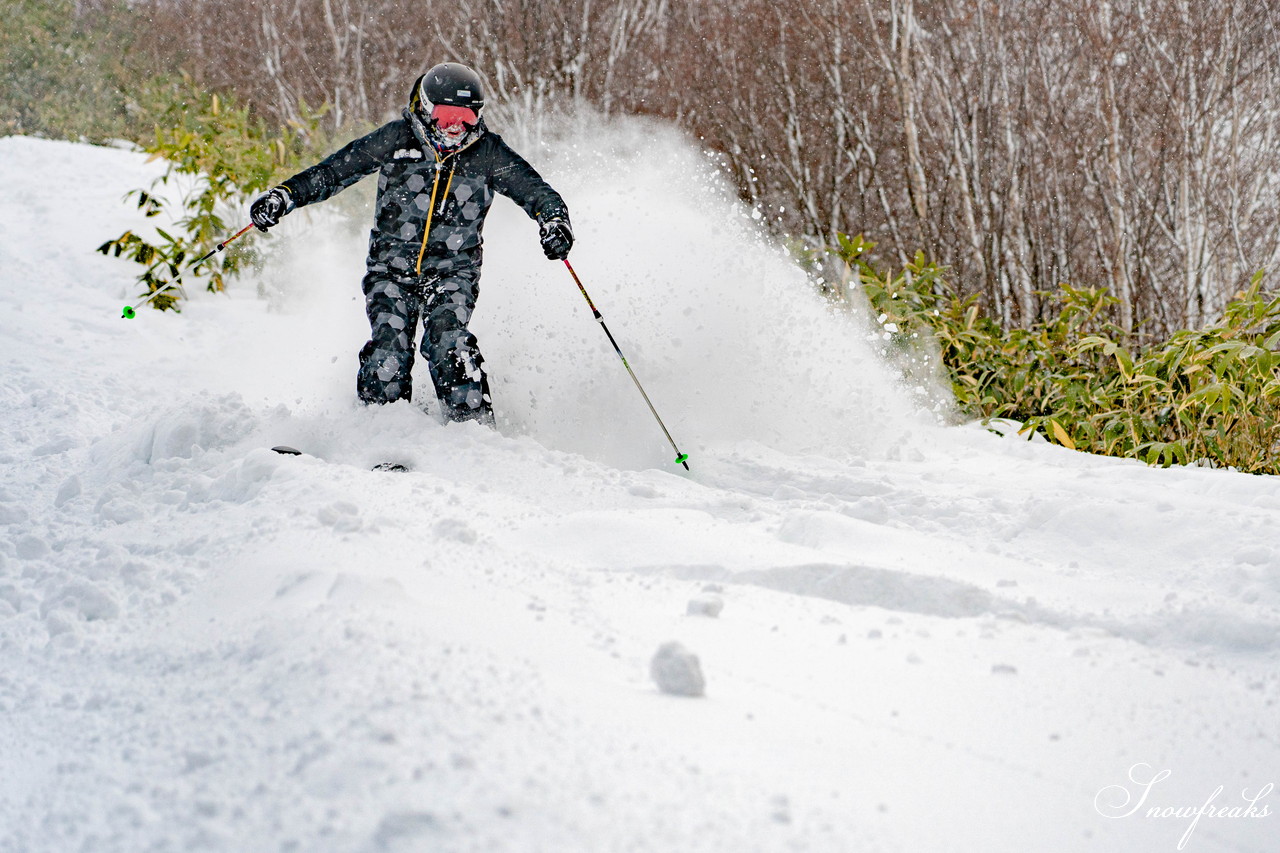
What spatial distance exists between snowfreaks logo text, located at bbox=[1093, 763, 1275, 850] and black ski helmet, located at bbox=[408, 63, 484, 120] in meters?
3.21

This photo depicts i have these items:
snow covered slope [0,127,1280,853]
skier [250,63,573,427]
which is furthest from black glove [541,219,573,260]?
snow covered slope [0,127,1280,853]

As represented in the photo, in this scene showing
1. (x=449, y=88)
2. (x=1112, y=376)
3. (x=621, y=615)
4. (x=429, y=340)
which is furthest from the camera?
(x=1112, y=376)

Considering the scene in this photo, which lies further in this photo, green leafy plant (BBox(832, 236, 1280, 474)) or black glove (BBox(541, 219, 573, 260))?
green leafy plant (BBox(832, 236, 1280, 474))

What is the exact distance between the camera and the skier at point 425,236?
403cm

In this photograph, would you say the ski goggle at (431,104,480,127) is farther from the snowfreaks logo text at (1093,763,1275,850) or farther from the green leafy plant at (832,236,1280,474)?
the snowfreaks logo text at (1093,763,1275,850)

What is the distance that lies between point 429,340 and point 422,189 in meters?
0.62

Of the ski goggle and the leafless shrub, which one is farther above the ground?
the leafless shrub

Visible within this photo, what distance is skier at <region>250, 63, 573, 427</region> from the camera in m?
4.03

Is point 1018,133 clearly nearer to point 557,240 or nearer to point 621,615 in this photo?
point 557,240

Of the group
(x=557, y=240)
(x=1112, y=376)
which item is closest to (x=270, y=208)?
(x=557, y=240)

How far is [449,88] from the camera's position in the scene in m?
3.84

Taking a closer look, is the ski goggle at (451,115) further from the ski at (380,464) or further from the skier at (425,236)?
the ski at (380,464)

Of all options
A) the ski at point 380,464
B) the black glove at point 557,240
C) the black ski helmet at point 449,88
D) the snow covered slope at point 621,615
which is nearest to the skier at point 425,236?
the black glove at point 557,240

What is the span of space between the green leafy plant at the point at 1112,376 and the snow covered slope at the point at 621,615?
1.56 ft
